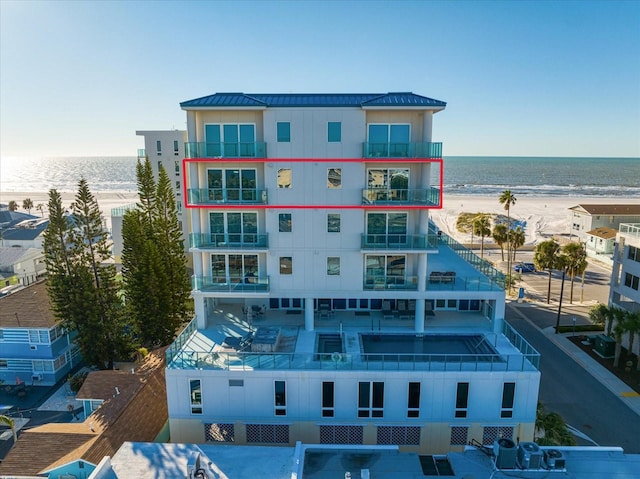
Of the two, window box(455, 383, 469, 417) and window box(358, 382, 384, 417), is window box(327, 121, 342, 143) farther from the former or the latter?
window box(455, 383, 469, 417)

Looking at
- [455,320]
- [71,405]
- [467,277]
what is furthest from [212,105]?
[71,405]

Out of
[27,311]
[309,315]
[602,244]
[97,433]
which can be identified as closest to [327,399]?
[309,315]

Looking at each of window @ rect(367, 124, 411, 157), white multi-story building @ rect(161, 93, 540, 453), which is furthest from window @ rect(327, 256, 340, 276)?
window @ rect(367, 124, 411, 157)

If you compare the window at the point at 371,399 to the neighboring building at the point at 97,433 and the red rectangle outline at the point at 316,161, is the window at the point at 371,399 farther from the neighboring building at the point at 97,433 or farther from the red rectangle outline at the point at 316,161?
the neighboring building at the point at 97,433

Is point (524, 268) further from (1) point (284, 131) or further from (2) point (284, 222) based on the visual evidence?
(1) point (284, 131)

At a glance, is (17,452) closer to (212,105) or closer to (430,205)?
(212,105)

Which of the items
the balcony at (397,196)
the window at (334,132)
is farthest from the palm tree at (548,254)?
the window at (334,132)
